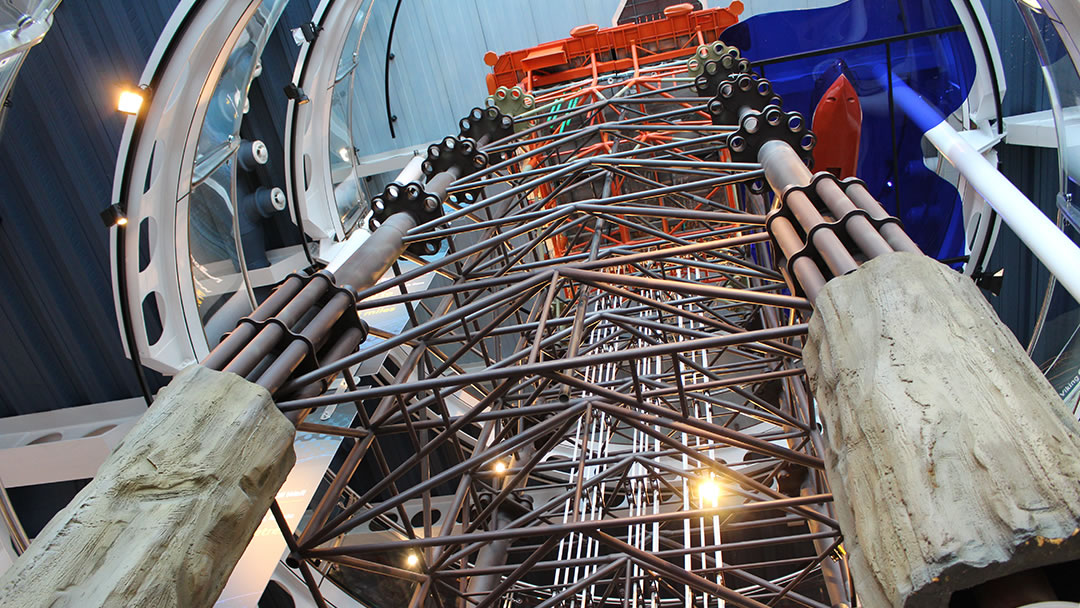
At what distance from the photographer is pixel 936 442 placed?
3.08m

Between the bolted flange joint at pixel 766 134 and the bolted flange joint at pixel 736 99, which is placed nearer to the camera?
the bolted flange joint at pixel 766 134

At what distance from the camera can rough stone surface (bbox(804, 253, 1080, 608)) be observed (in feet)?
8.95

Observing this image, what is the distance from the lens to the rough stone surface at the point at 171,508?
11.8ft

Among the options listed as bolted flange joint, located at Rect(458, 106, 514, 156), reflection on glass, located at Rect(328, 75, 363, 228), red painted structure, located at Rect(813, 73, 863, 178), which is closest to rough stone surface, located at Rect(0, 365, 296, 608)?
bolted flange joint, located at Rect(458, 106, 514, 156)

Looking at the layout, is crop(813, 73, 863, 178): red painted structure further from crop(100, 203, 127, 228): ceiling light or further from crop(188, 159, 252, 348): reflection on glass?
crop(100, 203, 127, 228): ceiling light

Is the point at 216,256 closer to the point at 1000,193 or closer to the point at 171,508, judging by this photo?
the point at 171,508

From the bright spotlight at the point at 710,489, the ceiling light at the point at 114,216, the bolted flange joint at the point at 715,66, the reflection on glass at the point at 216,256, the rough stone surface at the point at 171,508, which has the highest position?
the bolted flange joint at the point at 715,66

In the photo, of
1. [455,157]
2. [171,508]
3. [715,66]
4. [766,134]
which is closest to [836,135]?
[715,66]

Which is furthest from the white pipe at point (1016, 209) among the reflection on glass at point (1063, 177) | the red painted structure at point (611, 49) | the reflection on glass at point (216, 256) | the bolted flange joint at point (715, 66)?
the reflection on glass at point (216, 256)

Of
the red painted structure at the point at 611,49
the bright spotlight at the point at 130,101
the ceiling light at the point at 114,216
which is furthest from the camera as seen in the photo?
the red painted structure at the point at 611,49

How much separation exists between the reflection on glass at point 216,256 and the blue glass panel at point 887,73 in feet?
28.3

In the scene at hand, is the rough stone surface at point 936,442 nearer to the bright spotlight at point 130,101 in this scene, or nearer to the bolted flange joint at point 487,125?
the bright spotlight at point 130,101

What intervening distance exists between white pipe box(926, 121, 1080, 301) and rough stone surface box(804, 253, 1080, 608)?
5580mm

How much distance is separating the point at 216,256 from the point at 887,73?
10886 millimetres
